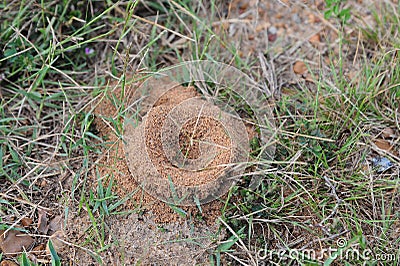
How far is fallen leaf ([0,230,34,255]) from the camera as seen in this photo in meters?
1.90

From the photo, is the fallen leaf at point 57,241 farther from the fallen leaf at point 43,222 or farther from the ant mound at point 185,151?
the ant mound at point 185,151

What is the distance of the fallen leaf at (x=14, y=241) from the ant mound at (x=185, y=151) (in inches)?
18.8

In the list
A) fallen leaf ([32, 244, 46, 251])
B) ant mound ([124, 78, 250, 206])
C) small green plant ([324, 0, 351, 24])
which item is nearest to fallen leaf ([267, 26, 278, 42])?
small green plant ([324, 0, 351, 24])

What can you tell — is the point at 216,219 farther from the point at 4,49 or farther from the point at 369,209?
the point at 4,49

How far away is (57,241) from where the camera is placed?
1.90 meters

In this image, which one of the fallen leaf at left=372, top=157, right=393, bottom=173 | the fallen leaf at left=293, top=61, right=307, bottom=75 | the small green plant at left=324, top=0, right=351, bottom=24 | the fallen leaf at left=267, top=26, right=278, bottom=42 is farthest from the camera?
the fallen leaf at left=267, top=26, right=278, bottom=42

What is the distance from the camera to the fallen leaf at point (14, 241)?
1.90 metres

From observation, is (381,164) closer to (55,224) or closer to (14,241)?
(55,224)
